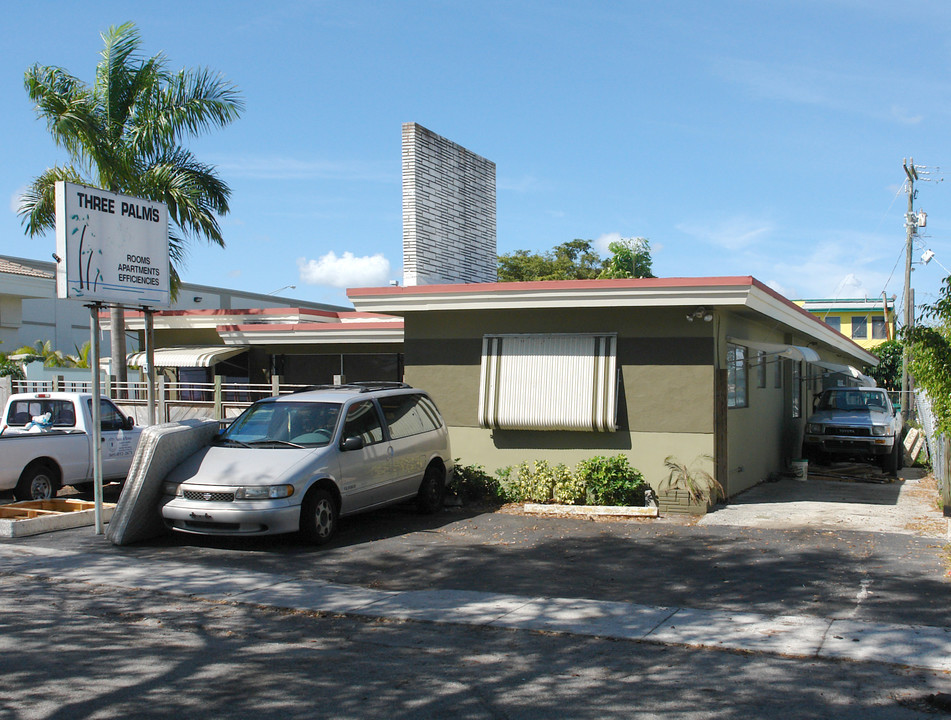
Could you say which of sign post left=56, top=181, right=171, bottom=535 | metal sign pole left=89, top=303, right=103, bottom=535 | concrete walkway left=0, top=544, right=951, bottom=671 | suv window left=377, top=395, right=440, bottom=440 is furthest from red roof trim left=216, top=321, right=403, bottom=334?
concrete walkway left=0, top=544, right=951, bottom=671

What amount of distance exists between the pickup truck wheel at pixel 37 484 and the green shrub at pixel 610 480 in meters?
7.73

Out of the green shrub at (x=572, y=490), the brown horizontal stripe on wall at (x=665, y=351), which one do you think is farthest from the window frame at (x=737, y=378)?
the green shrub at (x=572, y=490)

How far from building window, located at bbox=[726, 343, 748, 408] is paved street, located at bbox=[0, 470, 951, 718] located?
333 centimetres

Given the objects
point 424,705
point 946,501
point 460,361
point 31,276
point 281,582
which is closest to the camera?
point 424,705

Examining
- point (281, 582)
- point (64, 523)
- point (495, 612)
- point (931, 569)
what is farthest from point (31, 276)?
point (931, 569)

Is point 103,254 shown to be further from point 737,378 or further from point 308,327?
point 308,327

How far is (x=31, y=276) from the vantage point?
1065 inches

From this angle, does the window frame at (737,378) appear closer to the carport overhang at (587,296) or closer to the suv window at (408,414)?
the carport overhang at (587,296)

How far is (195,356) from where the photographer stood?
21766 millimetres

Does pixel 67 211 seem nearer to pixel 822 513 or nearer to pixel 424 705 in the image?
pixel 424 705

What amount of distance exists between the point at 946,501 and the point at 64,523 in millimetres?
11737

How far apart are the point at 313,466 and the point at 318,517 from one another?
0.59 meters

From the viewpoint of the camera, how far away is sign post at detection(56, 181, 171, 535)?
34.0 feet

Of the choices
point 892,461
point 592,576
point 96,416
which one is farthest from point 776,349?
point 96,416
